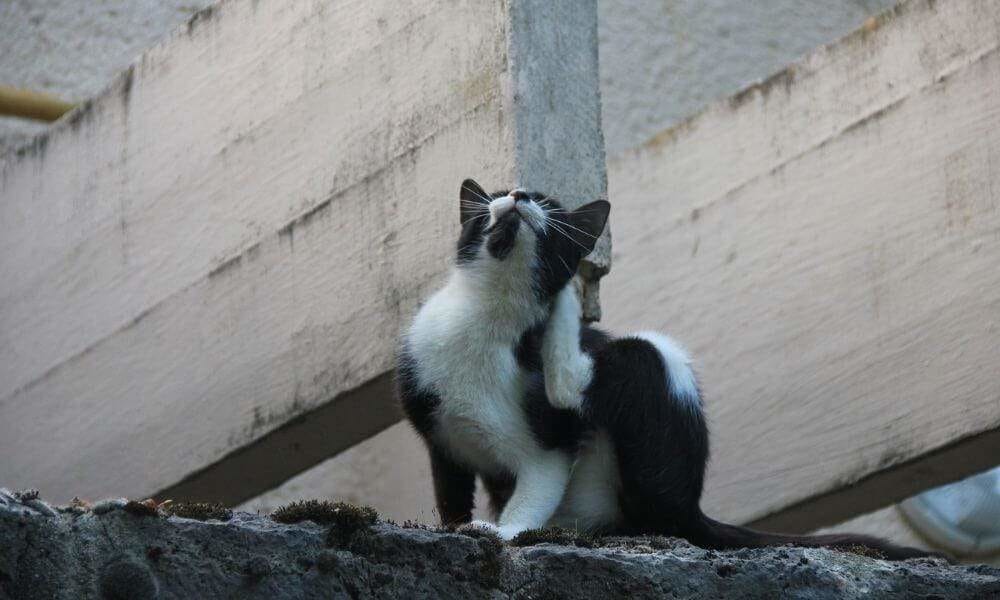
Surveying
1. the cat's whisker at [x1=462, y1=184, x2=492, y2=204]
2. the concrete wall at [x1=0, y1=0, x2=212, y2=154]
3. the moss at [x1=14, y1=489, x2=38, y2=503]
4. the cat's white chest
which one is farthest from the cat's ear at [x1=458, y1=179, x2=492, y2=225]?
the concrete wall at [x1=0, y1=0, x2=212, y2=154]

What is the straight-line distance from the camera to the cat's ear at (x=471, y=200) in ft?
12.6

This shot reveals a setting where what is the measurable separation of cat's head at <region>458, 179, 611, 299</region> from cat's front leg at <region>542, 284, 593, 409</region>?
0.25 feet

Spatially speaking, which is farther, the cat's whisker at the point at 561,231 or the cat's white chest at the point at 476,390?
the cat's whisker at the point at 561,231

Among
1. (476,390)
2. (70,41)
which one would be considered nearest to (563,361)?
(476,390)

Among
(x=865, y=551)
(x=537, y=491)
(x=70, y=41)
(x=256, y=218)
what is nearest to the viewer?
(x=865, y=551)

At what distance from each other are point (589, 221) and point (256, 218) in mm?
1865

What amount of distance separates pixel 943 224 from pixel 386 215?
2.04 meters

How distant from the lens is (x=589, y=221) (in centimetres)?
384

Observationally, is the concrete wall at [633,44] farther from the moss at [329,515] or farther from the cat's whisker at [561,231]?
the moss at [329,515]

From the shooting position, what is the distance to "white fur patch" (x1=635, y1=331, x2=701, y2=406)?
3654mm

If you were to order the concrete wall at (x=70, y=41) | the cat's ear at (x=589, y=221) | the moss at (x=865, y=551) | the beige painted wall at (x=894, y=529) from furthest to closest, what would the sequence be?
the concrete wall at (x=70, y=41) → the beige painted wall at (x=894, y=529) → the cat's ear at (x=589, y=221) → the moss at (x=865, y=551)

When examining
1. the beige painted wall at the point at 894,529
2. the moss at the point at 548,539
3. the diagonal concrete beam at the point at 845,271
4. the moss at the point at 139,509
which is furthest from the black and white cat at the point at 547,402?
the beige painted wall at the point at 894,529

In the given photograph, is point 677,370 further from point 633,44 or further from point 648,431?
point 633,44

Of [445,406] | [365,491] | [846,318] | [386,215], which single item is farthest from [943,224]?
[365,491]
